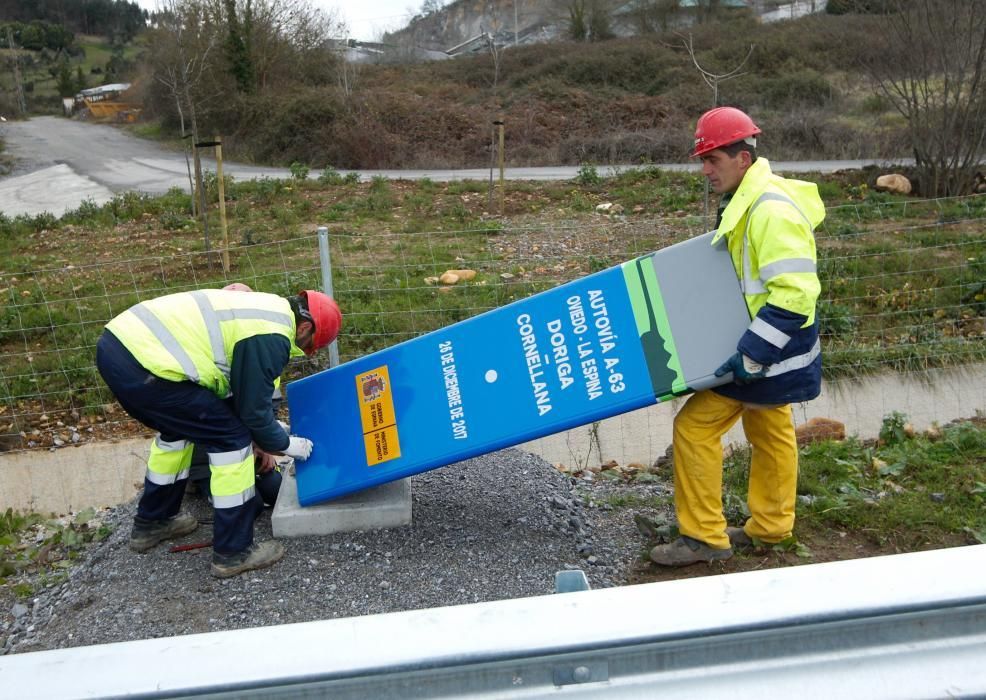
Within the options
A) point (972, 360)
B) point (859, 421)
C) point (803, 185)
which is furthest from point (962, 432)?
point (803, 185)

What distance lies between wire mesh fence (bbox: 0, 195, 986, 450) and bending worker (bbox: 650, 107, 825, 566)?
12.3ft

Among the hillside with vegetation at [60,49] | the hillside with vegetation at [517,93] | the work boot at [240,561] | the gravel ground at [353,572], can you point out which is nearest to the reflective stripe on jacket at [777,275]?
the gravel ground at [353,572]

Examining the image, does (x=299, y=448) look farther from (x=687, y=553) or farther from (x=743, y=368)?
(x=743, y=368)

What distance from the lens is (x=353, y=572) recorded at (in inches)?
174

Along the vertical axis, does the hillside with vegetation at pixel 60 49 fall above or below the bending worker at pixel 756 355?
above

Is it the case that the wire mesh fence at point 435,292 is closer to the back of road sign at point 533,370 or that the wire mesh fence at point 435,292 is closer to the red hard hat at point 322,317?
the back of road sign at point 533,370

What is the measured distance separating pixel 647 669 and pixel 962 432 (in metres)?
5.21

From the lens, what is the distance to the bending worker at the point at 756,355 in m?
3.88

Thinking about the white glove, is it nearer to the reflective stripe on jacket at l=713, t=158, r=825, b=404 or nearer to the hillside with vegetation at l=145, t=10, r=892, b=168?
the reflective stripe on jacket at l=713, t=158, r=825, b=404

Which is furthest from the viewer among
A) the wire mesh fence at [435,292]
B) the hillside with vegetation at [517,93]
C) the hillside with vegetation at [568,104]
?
the hillside with vegetation at [568,104]

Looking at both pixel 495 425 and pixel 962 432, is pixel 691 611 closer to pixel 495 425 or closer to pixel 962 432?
pixel 495 425

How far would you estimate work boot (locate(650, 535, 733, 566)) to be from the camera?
447cm

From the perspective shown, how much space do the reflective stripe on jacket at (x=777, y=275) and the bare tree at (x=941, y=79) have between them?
10.7m

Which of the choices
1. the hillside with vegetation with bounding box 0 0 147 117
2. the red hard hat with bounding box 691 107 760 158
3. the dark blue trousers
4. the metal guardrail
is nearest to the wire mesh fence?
the dark blue trousers
